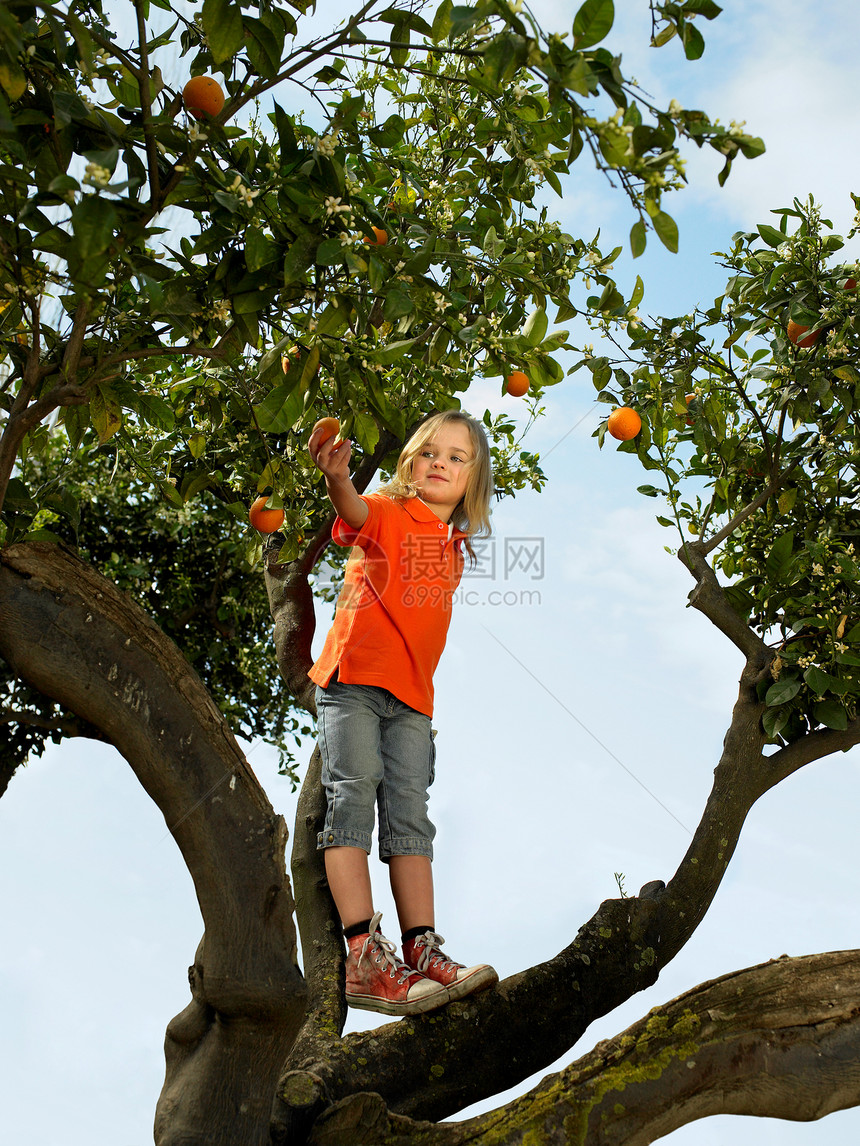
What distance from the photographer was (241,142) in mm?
1993

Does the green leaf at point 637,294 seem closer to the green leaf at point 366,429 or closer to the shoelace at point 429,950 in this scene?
the green leaf at point 366,429

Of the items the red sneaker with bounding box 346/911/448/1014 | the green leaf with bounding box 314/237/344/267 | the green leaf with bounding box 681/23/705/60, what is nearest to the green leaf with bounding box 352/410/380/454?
the green leaf with bounding box 314/237/344/267

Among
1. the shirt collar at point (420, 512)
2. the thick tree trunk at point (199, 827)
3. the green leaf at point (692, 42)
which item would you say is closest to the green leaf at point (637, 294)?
the shirt collar at point (420, 512)

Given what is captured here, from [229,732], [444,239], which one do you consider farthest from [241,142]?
[229,732]

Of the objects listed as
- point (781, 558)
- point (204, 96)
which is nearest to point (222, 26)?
point (204, 96)

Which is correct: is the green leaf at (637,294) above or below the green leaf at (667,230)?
above

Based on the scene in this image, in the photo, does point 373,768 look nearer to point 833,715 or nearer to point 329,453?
point 329,453

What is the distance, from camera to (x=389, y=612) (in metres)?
2.82

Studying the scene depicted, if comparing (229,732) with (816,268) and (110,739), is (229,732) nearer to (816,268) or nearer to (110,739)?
(110,739)

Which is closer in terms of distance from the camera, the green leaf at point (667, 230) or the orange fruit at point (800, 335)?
the green leaf at point (667, 230)

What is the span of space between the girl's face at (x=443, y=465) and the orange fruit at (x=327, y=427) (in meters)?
0.68

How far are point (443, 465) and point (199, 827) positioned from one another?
4.61 feet

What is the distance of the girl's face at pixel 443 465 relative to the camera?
304 cm

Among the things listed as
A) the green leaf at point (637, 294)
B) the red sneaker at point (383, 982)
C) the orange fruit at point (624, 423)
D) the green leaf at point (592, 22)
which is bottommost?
the red sneaker at point (383, 982)
